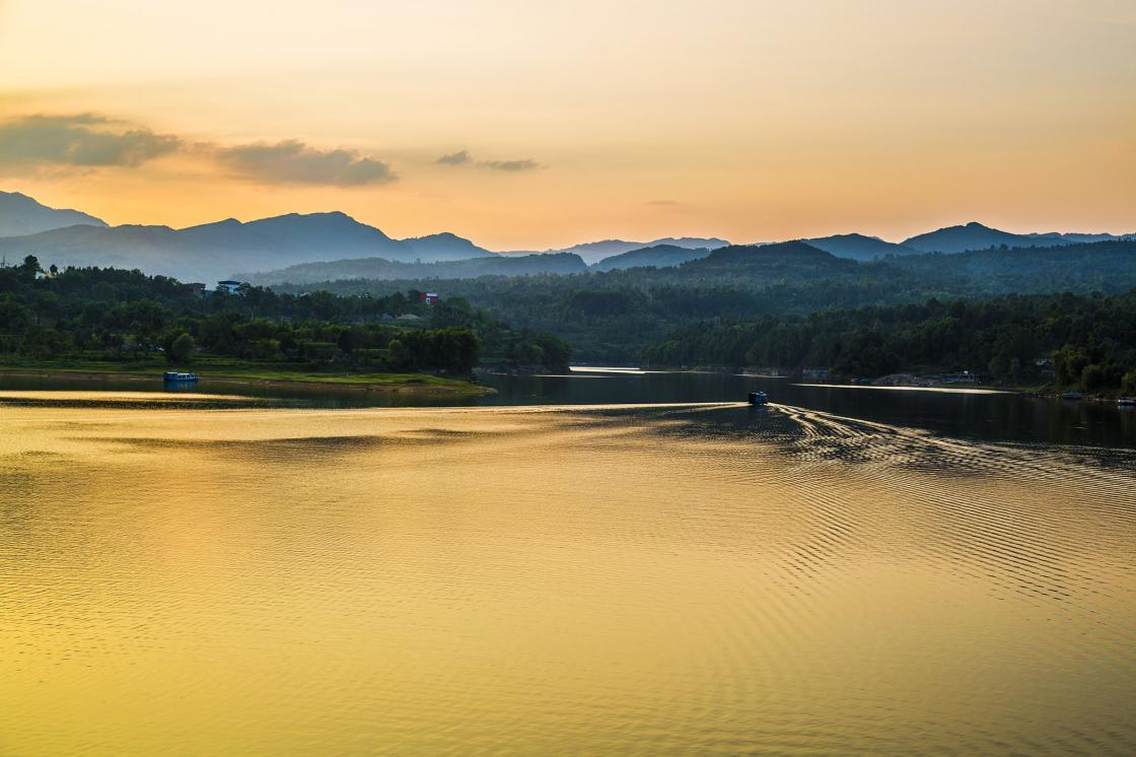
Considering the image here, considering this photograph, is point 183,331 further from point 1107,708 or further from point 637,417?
point 1107,708

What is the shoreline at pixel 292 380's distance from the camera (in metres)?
108

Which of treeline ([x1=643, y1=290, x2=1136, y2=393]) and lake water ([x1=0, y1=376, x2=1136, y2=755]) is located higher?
treeline ([x1=643, y1=290, x2=1136, y2=393])

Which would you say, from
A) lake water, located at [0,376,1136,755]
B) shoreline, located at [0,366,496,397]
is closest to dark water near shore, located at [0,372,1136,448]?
shoreline, located at [0,366,496,397]

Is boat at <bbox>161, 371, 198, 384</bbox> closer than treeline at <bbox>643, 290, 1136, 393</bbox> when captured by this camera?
Yes

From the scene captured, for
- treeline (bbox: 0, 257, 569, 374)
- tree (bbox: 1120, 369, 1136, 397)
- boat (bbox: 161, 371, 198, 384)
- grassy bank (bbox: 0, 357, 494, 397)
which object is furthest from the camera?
treeline (bbox: 0, 257, 569, 374)

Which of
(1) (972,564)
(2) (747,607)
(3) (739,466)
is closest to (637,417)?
(3) (739,466)

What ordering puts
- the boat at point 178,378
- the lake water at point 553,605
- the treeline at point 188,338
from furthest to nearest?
the treeline at point 188,338, the boat at point 178,378, the lake water at point 553,605

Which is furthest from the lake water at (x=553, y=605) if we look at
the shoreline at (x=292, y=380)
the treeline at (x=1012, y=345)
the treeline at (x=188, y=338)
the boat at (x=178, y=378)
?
the treeline at (x=1012, y=345)

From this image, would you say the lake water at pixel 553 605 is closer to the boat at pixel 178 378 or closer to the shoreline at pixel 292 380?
the boat at pixel 178 378

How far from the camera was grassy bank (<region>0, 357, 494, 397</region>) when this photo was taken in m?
109

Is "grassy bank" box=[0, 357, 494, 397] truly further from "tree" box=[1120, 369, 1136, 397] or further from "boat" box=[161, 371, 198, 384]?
"tree" box=[1120, 369, 1136, 397]

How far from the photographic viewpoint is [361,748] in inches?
611

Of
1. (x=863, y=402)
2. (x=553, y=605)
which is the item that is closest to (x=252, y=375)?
(x=863, y=402)

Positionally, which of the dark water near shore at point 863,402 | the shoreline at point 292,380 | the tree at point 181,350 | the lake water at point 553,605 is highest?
the tree at point 181,350
